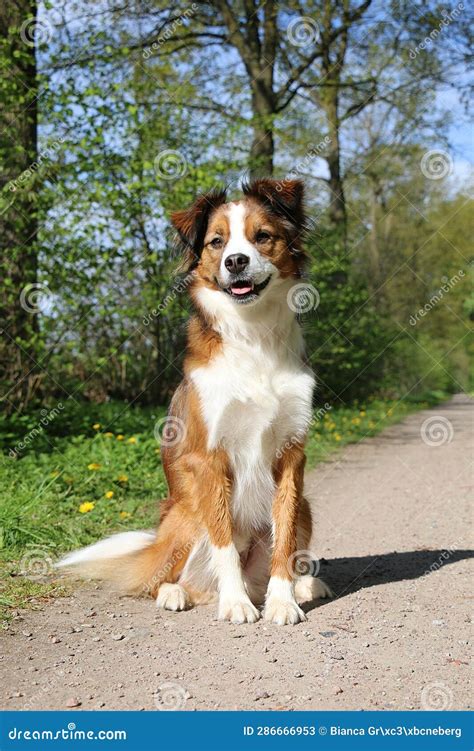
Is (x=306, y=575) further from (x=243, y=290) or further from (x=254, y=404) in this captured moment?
(x=243, y=290)

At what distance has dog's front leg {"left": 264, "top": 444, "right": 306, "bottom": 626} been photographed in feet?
13.2

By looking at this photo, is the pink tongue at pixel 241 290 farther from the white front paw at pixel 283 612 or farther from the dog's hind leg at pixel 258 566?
the white front paw at pixel 283 612

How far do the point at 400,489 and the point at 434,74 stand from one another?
1194 centimetres

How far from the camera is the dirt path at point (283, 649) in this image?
298 centimetres

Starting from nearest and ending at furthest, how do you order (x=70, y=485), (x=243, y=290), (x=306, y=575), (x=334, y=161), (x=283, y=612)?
(x=283, y=612) < (x=243, y=290) < (x=306, y=575) < (x=70, y=485) < (x=334, y=161)

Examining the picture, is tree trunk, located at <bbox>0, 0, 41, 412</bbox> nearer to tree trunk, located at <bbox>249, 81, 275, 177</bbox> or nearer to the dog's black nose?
tree trunk, located at <bbox>249, 81, 275, 177</bbox>

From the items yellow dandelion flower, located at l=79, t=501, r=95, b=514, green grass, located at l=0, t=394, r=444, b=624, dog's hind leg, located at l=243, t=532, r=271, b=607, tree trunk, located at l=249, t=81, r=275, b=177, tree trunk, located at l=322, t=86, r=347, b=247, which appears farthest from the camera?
tree trunk, located at l=322, t=86, r=347, b=247

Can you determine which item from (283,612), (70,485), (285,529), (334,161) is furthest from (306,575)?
(334,161)

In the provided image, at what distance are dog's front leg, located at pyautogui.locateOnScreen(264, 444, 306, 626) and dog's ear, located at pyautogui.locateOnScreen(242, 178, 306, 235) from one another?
4.15ft

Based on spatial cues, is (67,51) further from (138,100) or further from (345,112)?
(345,112)

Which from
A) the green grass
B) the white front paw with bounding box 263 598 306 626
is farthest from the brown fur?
the green grass

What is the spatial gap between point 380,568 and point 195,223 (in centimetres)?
251

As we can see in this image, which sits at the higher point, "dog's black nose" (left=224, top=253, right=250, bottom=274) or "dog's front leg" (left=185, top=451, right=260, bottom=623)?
"dog's black nose" (left=224, top=253, right=250, bottom=274)

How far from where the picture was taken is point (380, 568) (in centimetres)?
505
